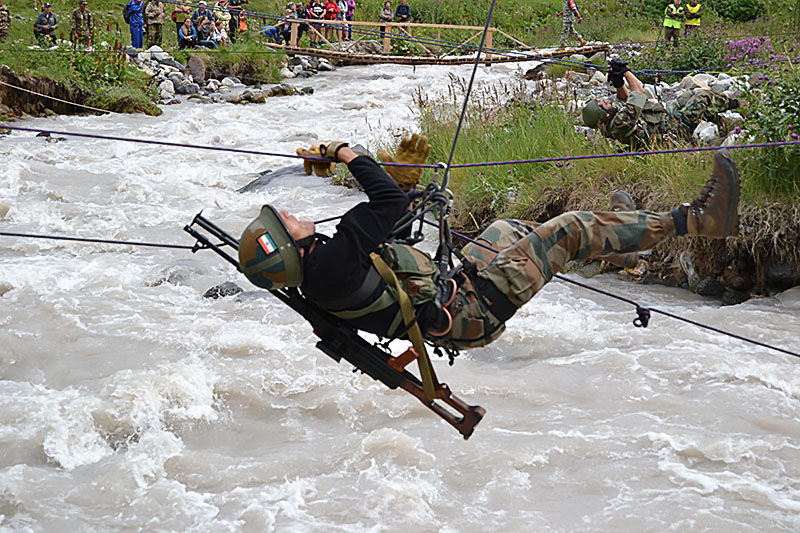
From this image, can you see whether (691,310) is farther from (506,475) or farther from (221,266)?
(221,266)

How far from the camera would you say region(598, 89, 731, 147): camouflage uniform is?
855cm

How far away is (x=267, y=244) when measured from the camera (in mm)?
3863

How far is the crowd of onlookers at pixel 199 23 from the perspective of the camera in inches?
755

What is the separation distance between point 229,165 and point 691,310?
8223 millimetres

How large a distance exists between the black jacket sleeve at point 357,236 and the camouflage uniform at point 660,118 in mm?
5211

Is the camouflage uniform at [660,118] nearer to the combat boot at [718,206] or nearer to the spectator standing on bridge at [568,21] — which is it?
the combat boot at [718,206]

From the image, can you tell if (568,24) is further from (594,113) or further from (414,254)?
(414,254)

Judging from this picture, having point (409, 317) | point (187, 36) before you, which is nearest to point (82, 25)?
point (187, 36)

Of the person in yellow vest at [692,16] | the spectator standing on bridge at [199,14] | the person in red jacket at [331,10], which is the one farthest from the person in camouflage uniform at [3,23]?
the person in yellow vest at [692,16]

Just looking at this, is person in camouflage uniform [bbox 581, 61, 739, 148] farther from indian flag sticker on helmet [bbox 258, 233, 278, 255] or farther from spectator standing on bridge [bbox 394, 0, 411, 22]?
spectator standing on bridge [bbox 394, 0, 411, 22]

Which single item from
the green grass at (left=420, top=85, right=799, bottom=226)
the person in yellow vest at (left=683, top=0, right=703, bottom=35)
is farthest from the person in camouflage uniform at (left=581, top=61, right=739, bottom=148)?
the person in yellow vest at (left=683, top=0, right=703, bottom=35)

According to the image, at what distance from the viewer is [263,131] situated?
15953 millimetres

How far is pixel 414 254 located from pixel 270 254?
2.58 ft

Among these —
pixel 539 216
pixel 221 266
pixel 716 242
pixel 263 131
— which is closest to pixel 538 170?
pixel 539 216
